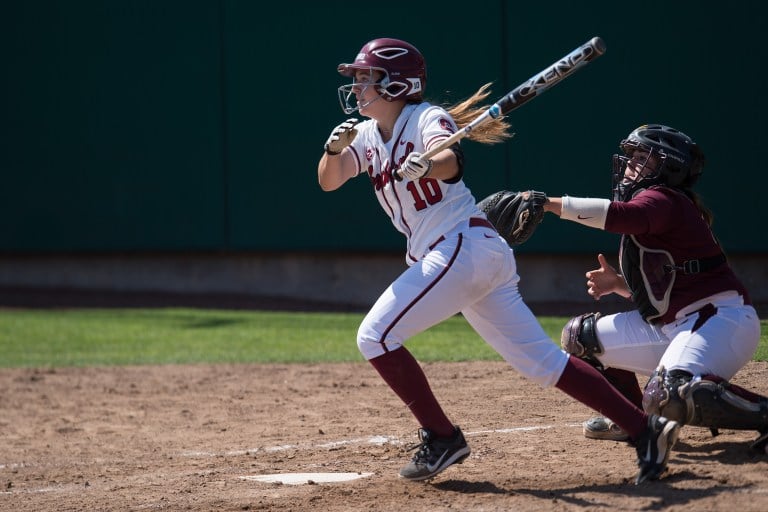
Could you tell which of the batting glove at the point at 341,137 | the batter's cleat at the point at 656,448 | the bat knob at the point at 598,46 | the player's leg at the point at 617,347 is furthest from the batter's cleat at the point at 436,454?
the bat knob at the point at 598,46

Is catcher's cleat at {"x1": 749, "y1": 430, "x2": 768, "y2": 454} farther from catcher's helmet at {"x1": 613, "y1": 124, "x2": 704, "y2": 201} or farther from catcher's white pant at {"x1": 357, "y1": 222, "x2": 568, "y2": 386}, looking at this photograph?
catcher's helmet at {"x1": 613, "y1": 124, "x2": 704, "y2": 201}

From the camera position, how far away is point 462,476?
4707 mm

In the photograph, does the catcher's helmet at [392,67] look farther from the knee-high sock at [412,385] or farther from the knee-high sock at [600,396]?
the knee-high sock at [600,396]

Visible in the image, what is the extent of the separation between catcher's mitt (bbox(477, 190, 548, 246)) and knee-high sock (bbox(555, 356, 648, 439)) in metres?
0.68

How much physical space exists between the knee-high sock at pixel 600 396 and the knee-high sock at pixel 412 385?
0.54 m

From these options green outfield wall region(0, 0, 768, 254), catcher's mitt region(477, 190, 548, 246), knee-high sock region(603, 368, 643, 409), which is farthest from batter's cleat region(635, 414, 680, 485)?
green outfield wall region(0, 0, 768, 254)

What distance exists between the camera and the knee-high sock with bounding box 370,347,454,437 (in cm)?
435

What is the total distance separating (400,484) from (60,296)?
10.6 metres

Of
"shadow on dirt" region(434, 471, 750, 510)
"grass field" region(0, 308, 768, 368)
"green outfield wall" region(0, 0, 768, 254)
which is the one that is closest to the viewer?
"shadow on dirt" region(434, 471, 750, 510)

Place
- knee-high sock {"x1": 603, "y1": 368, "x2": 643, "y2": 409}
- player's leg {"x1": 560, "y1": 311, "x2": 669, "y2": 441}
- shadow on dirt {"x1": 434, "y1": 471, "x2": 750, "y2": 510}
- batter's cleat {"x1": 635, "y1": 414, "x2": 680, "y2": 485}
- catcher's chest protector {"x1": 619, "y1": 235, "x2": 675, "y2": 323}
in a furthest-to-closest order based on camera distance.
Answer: knee-high sock {"x1": 603, "y1": 368, "x2": 643, "y2": 409} < player's leg {"x1": 560, "y1": 311, "x2": 669, "y2": 441} < catcher's chest protector {"x1": 619, "y1": 235, "x2": 675, "y2": 323} < batter's cleat {"x1": 635, "y1": 414, "x2": 680, "y2": 485} < shadow on dirt {"x1": 434, "y1": 471, "x2": 750, "y2": 510}

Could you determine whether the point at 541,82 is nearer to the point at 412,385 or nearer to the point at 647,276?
the point at 647,276

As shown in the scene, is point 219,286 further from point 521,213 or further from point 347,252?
point 521,213

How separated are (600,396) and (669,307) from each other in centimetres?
70

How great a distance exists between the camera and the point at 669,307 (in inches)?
185
